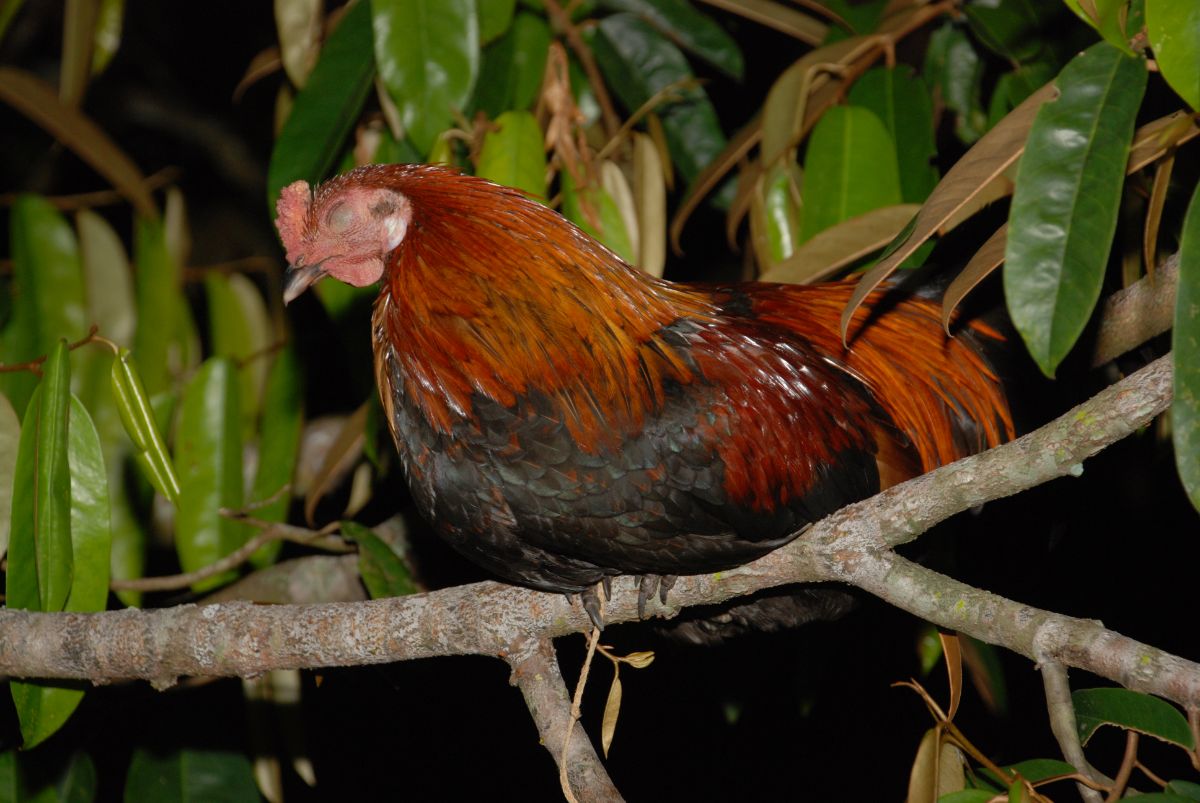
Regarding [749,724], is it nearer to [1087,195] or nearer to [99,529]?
[99,529]

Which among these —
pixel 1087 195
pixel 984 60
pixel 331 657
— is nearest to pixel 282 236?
pixel 331 657

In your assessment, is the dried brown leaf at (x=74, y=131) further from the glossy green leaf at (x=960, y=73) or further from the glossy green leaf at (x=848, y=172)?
the glossy green leaf at (x=960, y=73)

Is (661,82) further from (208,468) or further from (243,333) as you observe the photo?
(208,468)

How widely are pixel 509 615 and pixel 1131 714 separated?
995mm

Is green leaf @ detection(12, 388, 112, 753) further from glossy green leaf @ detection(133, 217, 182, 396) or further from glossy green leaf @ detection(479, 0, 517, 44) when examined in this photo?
glossy green leaf @ detection(479, 0, 517, 44)

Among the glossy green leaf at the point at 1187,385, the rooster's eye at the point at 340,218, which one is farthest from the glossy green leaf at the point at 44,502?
the glossy green leaf at the point at 1187,385

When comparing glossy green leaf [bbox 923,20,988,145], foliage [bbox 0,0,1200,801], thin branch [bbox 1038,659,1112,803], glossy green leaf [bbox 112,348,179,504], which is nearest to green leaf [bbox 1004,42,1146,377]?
foliage [bbox 0,0,1200,801]

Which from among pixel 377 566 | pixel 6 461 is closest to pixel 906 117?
pixel 377 566

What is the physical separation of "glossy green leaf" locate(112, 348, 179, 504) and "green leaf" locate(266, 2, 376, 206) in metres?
0.64

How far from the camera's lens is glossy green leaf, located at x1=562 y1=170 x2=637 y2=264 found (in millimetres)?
2482

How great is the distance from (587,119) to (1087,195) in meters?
1.82

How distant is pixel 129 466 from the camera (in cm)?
268

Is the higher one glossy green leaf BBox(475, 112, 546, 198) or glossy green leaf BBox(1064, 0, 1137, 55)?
glossy green leaf BBox(475, 112, 546, 198)

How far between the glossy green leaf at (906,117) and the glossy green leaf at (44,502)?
184cm
